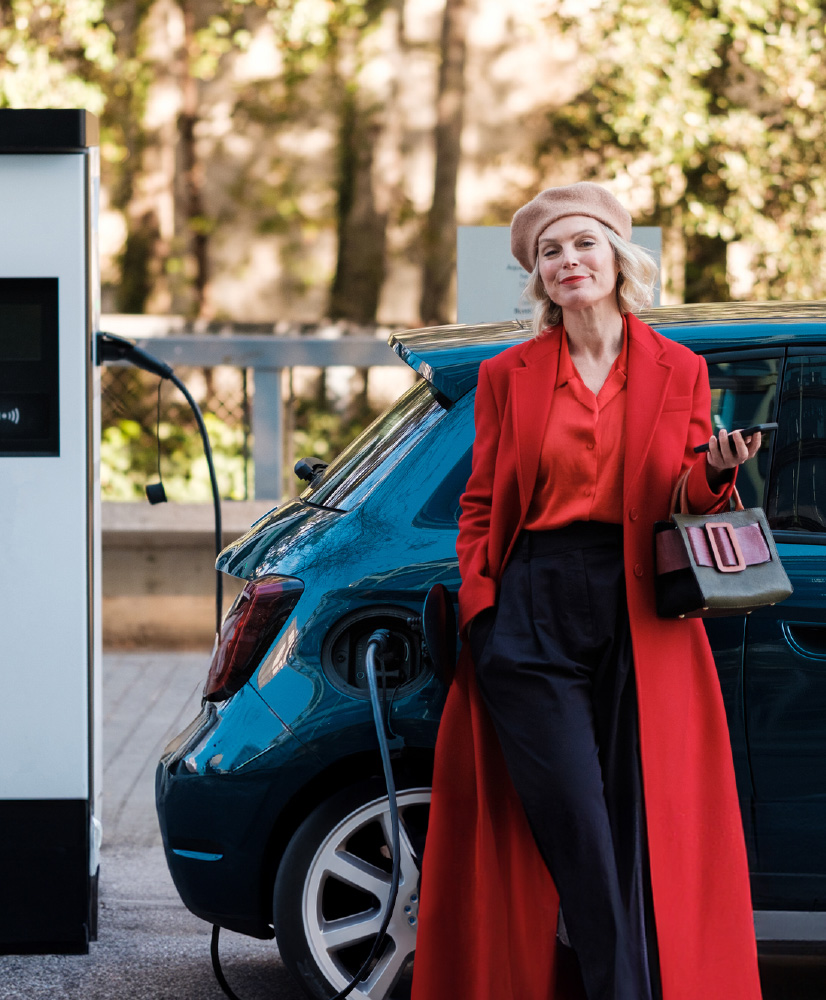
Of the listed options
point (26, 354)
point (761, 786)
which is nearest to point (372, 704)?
point (761, 786)

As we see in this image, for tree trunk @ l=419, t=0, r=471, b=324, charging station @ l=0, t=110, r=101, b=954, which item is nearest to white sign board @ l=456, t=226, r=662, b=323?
charging station @ l=0, t=110, r=101, b=954

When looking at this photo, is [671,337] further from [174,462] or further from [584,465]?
[174,462]

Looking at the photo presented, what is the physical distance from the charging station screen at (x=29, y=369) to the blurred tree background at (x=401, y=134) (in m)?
5.38

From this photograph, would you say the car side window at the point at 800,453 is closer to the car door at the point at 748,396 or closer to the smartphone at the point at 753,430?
the car door at the point at 748,396

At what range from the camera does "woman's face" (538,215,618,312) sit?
9.45 ft

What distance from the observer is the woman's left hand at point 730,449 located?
2.62 meters

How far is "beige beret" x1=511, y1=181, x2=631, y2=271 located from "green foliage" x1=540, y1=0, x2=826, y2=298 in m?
7.26

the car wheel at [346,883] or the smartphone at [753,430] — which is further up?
the smartphone at [753,430]

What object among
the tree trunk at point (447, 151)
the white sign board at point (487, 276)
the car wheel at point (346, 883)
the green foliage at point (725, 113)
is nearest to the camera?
the car wheel at point (346, 883)

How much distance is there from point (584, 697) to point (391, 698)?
51 centimetres

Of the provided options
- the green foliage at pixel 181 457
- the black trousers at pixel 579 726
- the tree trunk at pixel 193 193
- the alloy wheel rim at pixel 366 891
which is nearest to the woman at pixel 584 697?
the black trousers at pixel 579 726

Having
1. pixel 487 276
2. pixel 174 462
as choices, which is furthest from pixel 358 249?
pixel 487 276

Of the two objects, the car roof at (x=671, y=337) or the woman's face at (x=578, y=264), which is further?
the car roof at (x=671, y=337)

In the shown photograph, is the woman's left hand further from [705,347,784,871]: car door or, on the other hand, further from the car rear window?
the car rear window
